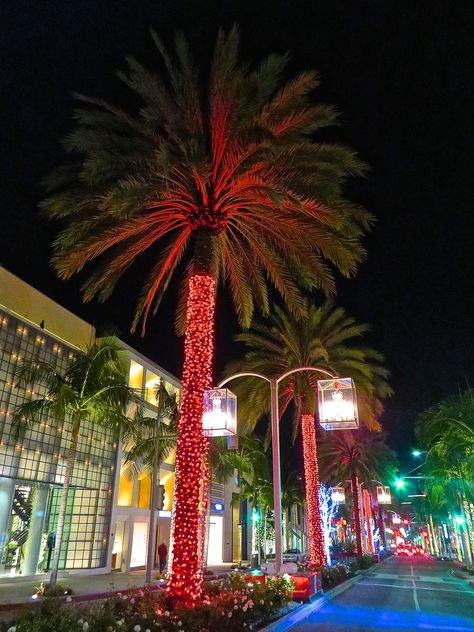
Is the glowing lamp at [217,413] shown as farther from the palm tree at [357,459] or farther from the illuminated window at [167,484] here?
the palm tree at [357,459]

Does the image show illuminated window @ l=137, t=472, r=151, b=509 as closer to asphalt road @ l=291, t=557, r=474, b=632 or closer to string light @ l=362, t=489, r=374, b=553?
asphalt road @ l=291, t=557, r=474, b=632

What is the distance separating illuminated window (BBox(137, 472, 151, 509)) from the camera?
115 feet

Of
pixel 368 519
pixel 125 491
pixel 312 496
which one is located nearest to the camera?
pixel 312 496

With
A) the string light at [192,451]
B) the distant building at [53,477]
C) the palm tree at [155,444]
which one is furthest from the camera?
the palm tree at [155,444]

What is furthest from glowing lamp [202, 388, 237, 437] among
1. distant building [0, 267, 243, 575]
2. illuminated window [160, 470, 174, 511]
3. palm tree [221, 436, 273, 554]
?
illuminated window [160, 470, 174, 511]

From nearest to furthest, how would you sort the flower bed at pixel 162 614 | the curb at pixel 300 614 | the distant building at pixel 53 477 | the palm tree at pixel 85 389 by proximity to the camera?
the flower bed at pixel 162 614 < the curb at pixel 300 614 < the palm tree at pixel 85 389 < the distant building at pixel 53 477

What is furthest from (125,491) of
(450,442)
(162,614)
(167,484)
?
(162,614)

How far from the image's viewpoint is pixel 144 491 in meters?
35.5

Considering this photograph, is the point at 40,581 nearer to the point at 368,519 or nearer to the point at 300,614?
the point at 300,614

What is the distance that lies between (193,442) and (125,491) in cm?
2429

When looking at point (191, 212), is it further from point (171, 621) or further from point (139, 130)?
point (171, 621)

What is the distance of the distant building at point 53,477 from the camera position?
22.8 metres

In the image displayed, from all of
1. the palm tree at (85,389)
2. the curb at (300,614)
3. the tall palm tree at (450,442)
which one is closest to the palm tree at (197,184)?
the curb at (300,614)

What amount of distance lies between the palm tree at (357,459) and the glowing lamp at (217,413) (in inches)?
1304
